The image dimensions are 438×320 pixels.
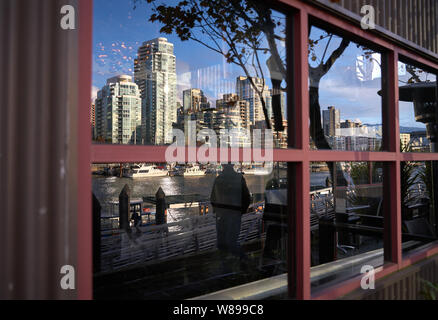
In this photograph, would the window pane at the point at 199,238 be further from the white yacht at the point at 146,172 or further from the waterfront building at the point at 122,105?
the waterfront building at the point at 122,105

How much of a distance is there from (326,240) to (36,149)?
2.58 metres

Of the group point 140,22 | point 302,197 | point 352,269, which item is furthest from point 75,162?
point 140,22

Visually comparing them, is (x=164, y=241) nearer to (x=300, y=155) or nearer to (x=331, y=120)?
(x=331, y=120)

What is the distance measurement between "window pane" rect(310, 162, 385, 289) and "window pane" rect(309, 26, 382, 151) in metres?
0.24

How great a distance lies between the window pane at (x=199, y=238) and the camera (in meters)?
2.49

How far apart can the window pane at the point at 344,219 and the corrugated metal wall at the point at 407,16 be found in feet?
3.01

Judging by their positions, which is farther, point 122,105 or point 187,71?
point 122,105

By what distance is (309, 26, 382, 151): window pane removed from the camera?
2102 millimetres

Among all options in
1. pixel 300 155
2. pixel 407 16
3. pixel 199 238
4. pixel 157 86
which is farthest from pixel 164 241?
pixel 407 16

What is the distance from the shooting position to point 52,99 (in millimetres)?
854

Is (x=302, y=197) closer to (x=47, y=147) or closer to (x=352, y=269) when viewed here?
(x=352, y=269)

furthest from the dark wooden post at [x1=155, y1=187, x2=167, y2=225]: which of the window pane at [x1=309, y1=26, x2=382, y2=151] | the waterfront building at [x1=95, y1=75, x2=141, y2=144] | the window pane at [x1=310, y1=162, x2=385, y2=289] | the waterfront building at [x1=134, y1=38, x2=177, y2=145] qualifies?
the window pane at [x1=309, y1=26, x2=382, y2=151]

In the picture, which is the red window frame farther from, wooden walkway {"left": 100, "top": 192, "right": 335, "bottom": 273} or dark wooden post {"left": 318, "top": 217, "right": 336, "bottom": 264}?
wooden walkway {"left": 100, "top": 192, "right": 335, "bottom": 273}

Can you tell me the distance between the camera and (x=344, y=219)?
349cm
